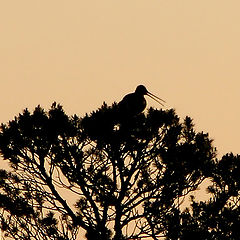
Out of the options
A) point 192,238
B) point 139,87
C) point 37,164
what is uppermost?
point 139,87

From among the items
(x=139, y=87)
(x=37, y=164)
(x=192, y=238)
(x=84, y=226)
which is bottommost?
(x=192, y=238)

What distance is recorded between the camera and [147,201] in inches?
832

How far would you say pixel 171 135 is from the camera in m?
20.8

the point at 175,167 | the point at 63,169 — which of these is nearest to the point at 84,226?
the point at 63,169

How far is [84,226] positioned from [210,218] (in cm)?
355

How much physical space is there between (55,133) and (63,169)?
3.35 ft

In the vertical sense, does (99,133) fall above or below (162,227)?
above

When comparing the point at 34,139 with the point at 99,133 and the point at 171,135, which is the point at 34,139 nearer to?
the point at 99,133

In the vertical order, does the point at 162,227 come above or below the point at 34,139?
below

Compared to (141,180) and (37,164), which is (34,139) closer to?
(37,164)

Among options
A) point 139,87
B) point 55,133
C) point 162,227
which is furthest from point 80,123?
point 139,87

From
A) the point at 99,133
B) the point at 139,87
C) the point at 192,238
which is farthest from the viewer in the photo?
the point at 139,87

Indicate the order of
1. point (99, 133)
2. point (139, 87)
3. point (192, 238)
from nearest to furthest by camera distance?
point (192, 238)
point (99, 133)
point (139, 87)

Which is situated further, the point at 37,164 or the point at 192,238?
the point at 37,164
